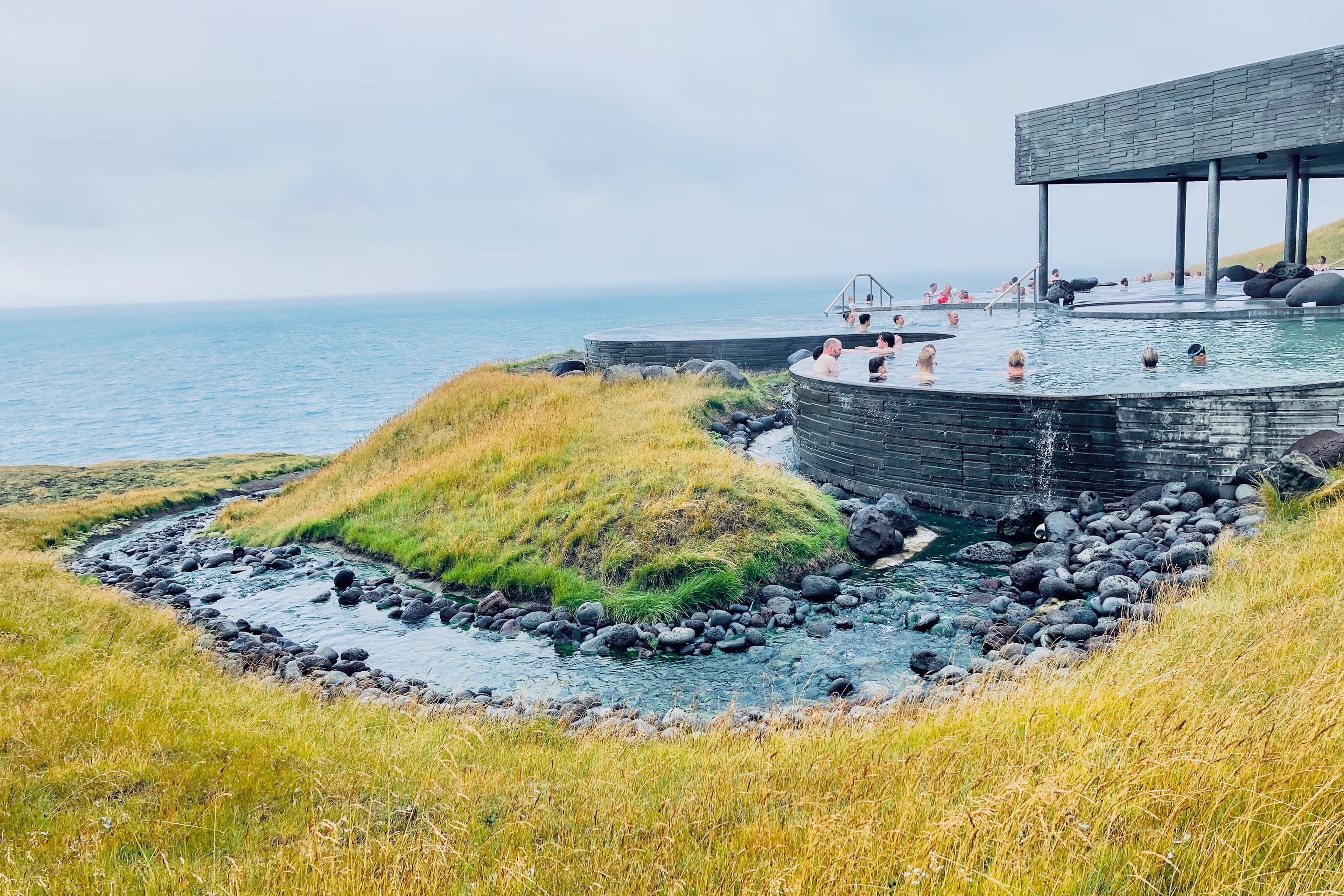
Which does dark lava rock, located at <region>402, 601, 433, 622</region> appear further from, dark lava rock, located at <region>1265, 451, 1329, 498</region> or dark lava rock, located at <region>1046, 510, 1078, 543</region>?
dark lava rock, located at <region>1265, 451, 1329, 498</region>

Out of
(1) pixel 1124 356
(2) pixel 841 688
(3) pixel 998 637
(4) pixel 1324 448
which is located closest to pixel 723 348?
(1) pixel 1124 356

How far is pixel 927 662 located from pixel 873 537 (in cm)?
341

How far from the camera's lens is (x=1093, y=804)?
3.42 m

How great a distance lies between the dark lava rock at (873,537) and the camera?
1154cm

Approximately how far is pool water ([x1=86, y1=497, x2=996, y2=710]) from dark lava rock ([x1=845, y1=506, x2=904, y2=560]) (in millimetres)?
392

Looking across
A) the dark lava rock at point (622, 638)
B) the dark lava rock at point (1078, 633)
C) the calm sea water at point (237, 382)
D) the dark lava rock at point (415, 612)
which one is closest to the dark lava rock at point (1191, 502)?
the dark lava rock at point (1078, 633)

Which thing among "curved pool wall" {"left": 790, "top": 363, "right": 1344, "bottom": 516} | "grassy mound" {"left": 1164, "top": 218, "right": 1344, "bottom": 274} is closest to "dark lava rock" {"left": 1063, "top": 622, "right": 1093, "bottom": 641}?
"curved pool wall" {"left": 790, "top": 363, "right": 1344, "bottom": 516}

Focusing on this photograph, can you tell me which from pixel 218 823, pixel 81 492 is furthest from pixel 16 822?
pixel 81 492

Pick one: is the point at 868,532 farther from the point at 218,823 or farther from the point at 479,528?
the point at 218,823

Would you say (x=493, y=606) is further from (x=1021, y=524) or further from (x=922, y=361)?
Result: (x=922, y=361)

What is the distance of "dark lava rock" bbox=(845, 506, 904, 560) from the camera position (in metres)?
11.5

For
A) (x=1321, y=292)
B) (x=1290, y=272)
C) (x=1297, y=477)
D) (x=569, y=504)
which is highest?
(x=1290, y=272)

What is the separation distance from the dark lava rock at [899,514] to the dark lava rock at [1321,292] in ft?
41.4

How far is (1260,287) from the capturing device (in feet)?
73.7
